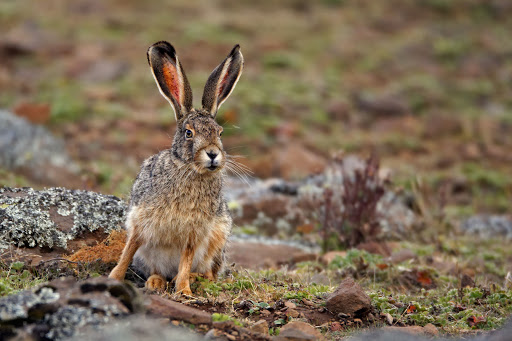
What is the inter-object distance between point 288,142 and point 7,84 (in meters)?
7.32

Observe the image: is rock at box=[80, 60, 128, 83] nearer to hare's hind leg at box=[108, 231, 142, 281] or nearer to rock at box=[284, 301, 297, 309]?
hare's hind leg at box=[108, 231, 142, 281]

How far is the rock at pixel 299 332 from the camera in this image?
15.1ft

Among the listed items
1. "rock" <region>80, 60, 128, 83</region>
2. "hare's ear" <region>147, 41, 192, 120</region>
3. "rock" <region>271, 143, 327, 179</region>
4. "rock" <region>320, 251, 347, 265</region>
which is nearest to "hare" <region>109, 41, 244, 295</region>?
"hare's ear" <region>147, 41, 192, 120</region>

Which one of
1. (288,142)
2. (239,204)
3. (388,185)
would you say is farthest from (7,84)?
(388,185)

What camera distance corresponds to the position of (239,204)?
1024 centimetres

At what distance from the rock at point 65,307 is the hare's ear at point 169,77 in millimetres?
2185

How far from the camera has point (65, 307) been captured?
4.14 metres

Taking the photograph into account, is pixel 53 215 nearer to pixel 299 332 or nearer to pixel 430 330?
pixel 299 332

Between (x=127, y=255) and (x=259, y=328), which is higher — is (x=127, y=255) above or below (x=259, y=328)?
above

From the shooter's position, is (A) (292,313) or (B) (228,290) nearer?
(A) (292,313)

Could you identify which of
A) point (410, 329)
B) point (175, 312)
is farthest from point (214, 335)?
point (410, 329)

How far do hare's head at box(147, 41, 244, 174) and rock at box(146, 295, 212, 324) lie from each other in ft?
4.61

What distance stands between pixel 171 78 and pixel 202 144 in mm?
762

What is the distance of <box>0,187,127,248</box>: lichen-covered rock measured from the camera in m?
6.13
